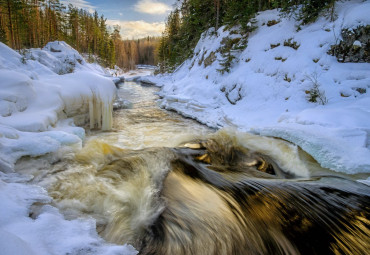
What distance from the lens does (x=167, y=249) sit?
1895 millimetres

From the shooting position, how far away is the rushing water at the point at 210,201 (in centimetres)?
204

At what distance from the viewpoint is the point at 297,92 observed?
6555mm

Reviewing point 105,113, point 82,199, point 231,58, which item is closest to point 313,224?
point 82,199

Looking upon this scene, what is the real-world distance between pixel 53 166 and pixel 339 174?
16.8 ft

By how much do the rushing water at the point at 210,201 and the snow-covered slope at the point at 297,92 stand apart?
0.65 m

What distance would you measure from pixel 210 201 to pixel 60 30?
39539 millimetres

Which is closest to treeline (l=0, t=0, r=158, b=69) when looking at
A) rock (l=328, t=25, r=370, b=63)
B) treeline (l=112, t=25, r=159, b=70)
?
treeline (l=112, t=25, r=159, b=70)

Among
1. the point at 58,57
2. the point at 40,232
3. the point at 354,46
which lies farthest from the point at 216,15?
the point at 40,232

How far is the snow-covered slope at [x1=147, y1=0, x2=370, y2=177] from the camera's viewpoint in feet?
12.3

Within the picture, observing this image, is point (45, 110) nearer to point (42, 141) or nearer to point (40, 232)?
point (42, 141)

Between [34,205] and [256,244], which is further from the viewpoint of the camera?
[256,244]

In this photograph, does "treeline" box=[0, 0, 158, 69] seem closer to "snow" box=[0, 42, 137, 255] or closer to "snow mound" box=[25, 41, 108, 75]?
"snow mound" box=[25, 41, 108, 75]

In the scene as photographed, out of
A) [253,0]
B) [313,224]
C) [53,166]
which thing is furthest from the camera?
[253,0]

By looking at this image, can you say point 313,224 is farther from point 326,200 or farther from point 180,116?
point 180,116
